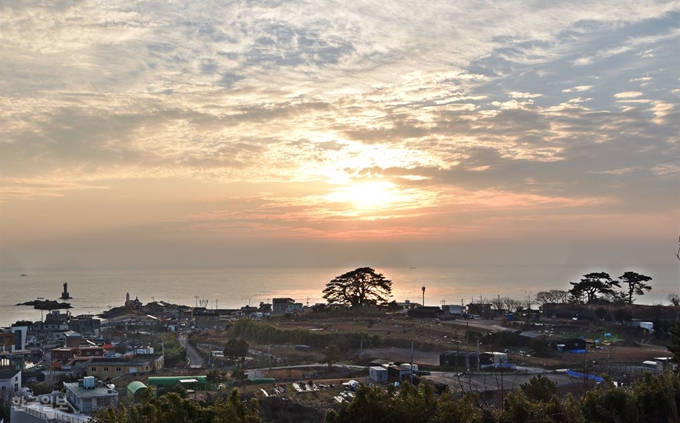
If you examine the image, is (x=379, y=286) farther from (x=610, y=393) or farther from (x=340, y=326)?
(x=610, y=393)

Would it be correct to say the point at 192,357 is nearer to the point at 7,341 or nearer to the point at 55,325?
the point at 7,341

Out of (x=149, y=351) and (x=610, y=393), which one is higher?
(x=610, y=393)

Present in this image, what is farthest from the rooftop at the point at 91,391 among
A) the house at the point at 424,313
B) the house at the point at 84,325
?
the house at the point at 84,325

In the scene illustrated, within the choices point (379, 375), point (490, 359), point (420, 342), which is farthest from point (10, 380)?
point (420, 342)

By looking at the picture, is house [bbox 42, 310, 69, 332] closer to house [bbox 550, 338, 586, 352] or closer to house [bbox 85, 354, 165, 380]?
house [bbox 85, 354, 165, 380]

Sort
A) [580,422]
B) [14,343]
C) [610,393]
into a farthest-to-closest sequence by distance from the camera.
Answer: [14,343]
[610,393]
[580,422]

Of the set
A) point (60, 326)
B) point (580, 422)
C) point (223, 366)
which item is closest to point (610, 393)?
point (580, 422)

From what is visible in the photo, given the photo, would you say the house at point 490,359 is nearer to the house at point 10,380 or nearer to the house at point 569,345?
the house at point 569,345

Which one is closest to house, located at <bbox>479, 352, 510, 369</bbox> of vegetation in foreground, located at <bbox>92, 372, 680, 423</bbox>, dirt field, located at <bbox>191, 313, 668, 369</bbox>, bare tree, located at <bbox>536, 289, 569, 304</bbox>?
dirt field, located at <bbox>191, 313, 668, 369</bbox>
